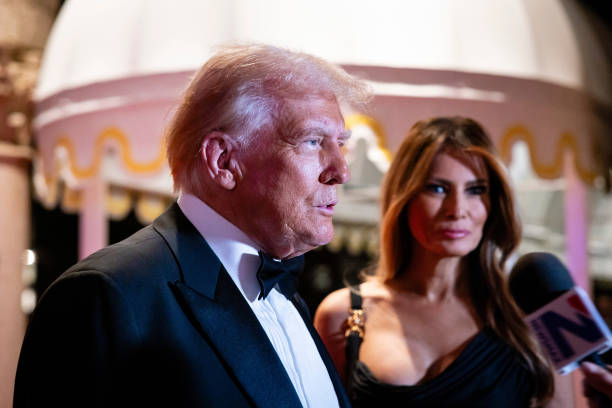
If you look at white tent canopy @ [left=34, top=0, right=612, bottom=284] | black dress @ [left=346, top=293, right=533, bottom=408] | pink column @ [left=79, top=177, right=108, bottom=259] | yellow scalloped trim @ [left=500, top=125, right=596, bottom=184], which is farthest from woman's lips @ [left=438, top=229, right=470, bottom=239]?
pink column @ [left=79, top=177, right=108, bottom=259]

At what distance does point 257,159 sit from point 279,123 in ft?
0.24

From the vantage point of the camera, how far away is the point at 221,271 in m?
1.15

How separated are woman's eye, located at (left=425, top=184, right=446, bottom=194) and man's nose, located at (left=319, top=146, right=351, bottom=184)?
0.68 meters

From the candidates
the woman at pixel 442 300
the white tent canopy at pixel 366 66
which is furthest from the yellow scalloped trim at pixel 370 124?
the woman at pixel 442 300

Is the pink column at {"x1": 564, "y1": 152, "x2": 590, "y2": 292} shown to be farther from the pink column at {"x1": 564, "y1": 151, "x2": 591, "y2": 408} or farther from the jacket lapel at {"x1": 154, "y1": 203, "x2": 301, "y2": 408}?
the jacket lapel at {"x1": 154, "y1": 203, "x2": 301, "y2": 408}

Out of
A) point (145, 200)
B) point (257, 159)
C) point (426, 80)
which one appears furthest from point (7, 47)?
point (257, 159)

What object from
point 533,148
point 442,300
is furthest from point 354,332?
point 533,148

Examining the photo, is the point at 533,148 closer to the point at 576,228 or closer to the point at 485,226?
the point at 576,228

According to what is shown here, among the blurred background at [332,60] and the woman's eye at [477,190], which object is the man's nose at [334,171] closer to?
the woman's eye at [477,190]

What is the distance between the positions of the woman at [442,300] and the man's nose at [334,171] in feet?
2.21

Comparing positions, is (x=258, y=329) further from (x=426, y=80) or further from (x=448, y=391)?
(x=426, y=80)

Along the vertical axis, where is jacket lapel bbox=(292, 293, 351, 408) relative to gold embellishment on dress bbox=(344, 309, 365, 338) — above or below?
above

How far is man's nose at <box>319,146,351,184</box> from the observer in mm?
1195

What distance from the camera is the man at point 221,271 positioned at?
0.96 meters
